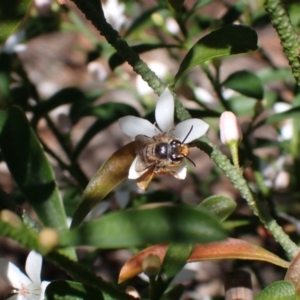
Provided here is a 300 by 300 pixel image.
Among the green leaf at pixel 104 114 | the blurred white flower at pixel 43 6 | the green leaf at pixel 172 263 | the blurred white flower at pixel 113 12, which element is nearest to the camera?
the green leaf at pixel 172 263

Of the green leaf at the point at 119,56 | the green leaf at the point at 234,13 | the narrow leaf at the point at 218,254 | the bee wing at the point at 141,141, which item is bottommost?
the narrow leaf at the point at 218,254

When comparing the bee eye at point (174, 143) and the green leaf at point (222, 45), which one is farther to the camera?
the bee eye at point (174, 143)

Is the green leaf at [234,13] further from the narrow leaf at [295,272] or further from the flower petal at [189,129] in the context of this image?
the narrow leaf at [295,272]

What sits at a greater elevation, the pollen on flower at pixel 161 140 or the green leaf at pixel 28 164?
the green leaf at pixel 28 164

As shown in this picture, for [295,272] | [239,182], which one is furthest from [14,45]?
[295,272]

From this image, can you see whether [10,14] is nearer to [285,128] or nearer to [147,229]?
[147,229]

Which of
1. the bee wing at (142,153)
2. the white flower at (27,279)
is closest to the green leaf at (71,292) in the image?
the white flower at (27,279)

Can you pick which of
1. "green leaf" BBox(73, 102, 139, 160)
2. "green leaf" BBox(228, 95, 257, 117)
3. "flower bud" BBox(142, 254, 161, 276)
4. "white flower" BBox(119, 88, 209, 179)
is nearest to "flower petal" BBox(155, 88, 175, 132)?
"white flower" BBox(119, 88, 209, 179)
